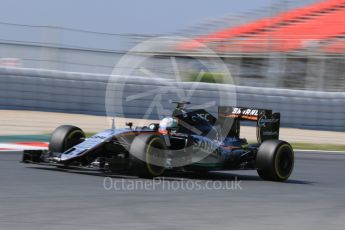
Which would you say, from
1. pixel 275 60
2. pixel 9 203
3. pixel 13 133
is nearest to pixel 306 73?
pixel 275 60

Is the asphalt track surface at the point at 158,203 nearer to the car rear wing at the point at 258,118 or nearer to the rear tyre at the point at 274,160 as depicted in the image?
the rear tyre at the point at 274,160

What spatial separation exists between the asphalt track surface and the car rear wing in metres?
0.66

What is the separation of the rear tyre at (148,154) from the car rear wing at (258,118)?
1.66m

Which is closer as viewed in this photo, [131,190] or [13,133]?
[131,190]

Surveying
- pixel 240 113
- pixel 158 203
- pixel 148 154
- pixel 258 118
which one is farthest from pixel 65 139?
pixel 158 203

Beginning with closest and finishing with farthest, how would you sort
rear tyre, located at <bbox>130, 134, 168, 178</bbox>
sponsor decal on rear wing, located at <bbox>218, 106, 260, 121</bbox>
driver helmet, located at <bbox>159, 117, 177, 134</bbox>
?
rear tyre, located at <bbox>130, 134, 168, 178</bbox> < driver helmet, located at <bbox>159, 117, 177, 134</bbox> < sponsor decal on rear wing, located at <bbox>218, 106, 260, 121</bbox>

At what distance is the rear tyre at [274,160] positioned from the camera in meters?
9.91

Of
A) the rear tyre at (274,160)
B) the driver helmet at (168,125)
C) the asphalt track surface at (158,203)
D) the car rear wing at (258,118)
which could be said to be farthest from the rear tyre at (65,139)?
the rear tyre at (274,160)

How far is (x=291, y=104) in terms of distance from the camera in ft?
66.4

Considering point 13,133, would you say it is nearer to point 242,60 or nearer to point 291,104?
point 291,104

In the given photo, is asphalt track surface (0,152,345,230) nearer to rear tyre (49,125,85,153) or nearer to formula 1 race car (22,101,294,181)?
formula 1 race car (22,101,294,181)

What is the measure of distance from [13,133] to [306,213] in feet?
30.1

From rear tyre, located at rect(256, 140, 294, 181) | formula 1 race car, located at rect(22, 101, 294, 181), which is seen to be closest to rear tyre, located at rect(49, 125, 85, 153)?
formula 1 race car, located at rect(22, 101, 294, 181)

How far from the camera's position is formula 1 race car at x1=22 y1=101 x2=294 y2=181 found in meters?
9.12
